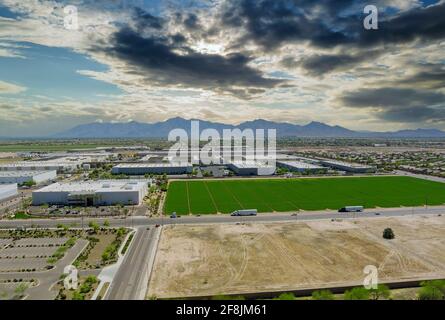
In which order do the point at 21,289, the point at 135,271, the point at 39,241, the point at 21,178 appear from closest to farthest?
the point at 21,289 < the point at 135,271 < the point at 39,241 < the point at 21,178

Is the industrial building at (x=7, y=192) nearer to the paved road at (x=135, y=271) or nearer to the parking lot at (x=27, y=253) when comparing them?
the parking lot at (x=27, y=253)

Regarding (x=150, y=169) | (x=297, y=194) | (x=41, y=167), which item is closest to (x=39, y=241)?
(x=297, y=194)

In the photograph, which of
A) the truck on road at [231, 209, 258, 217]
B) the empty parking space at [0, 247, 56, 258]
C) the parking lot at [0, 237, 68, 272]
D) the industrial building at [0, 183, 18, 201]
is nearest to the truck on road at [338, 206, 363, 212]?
the truck on road at [231, 209, 258, 217]

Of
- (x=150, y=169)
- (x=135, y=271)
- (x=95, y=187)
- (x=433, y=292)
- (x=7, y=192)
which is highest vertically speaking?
(x=150, y=169)

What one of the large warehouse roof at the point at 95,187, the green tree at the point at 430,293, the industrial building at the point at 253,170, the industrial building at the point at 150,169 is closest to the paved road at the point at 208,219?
the large warehouse roof at the point at 95,187

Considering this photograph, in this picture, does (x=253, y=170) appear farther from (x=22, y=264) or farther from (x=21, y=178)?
(x=22, y=264)

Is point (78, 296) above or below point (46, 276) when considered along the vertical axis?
above
